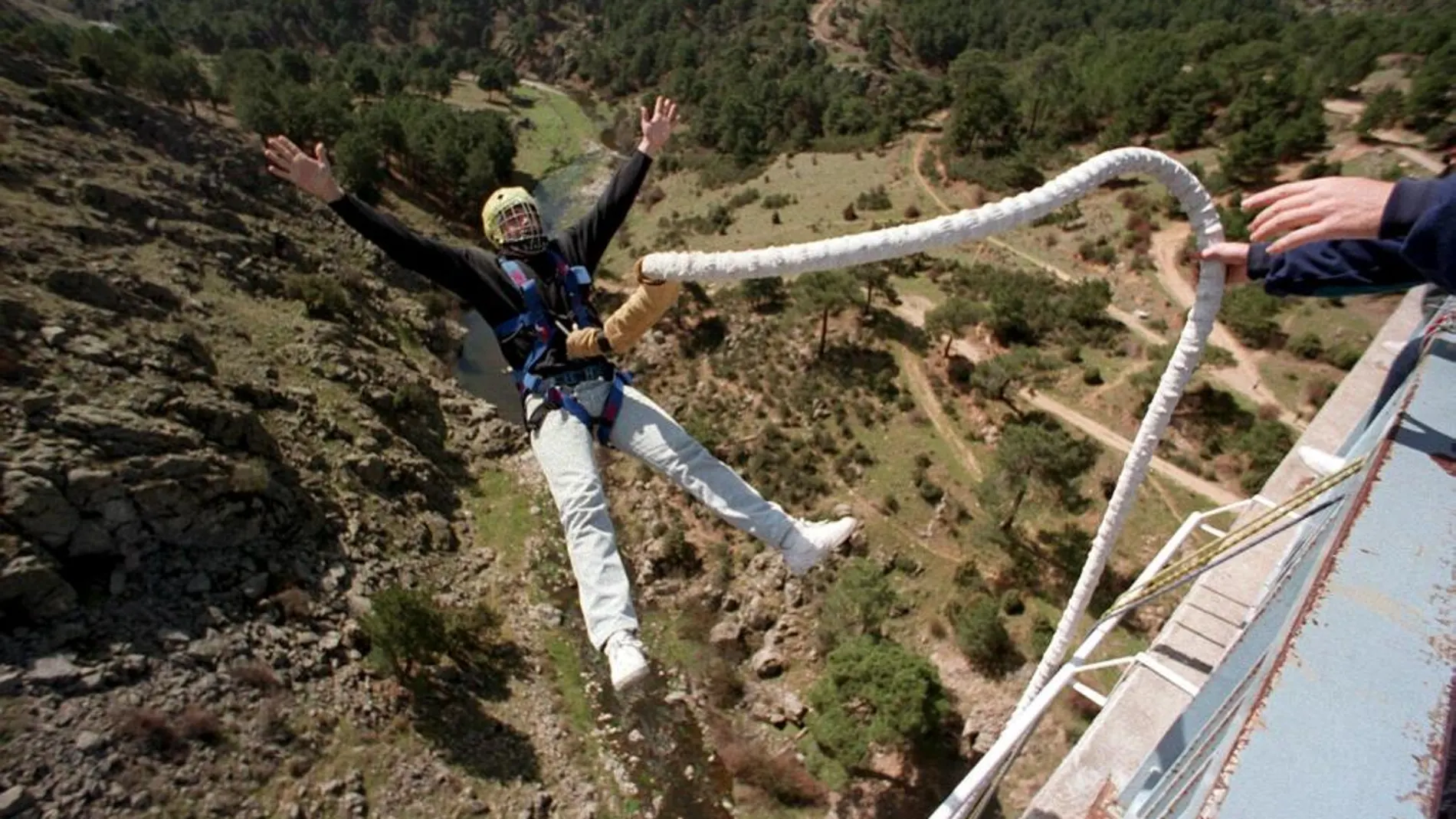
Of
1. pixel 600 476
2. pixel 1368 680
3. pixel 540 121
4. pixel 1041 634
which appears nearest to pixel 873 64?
pixel 540 121

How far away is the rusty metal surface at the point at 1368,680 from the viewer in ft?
4.85

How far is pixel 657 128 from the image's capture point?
19.1 ft

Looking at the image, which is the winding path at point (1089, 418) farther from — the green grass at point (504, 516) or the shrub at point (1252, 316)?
the green grass at point (504, 516)

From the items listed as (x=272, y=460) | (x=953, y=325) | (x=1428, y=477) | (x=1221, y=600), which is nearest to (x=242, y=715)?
(x=272, y=460)

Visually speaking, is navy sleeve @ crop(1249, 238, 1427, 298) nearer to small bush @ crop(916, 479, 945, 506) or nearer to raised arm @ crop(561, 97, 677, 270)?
raised arm @ crop(561, 97, 677, 270)

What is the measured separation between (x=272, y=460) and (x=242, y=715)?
7282 mm

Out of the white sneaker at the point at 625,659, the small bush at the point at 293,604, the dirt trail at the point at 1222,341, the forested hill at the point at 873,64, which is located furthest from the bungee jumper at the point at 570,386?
the forested hill at the point at 873,64

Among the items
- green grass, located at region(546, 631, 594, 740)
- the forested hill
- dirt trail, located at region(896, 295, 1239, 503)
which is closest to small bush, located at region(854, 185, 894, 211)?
→ the forested hill

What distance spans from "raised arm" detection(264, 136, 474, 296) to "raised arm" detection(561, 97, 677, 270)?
919mm

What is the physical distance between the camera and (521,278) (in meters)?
5.36

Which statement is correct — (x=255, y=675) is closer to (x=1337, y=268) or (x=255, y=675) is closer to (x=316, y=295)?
(x=316, y=295)

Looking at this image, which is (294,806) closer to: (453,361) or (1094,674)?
(1094,674)

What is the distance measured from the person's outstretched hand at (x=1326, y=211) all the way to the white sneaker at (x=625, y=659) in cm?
365

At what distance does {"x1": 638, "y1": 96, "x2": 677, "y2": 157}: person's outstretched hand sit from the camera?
5805 mm
